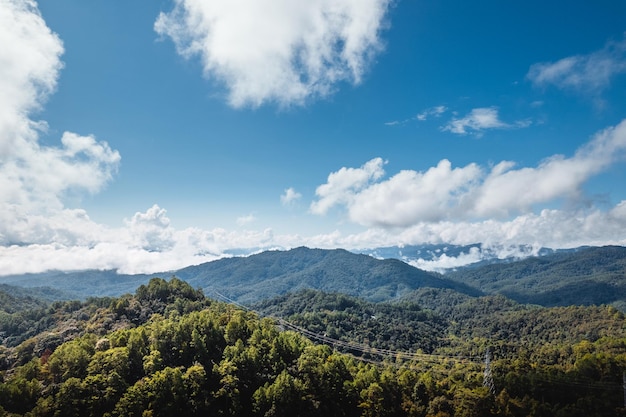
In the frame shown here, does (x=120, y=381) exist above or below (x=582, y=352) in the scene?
above

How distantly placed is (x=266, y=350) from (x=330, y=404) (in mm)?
21202

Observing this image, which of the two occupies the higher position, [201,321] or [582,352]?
[201,321]

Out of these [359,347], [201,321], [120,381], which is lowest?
[359,347]

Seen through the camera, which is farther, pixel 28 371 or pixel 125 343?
pixel 125 343

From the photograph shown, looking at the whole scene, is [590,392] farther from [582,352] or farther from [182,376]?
[182,376]


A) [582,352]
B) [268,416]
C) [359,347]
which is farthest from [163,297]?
[582,352]

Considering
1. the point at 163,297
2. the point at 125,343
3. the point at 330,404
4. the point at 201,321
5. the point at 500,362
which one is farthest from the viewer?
the point at 163,297

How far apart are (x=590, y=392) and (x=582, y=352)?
66.3 m

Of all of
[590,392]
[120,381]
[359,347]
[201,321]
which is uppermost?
[201,321]

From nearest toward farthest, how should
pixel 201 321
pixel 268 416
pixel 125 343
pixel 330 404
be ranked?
1. pixel 268 416
2. pixel 330 404
3. pixel 125 343
4. pixel 201 321

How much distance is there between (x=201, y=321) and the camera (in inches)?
3957

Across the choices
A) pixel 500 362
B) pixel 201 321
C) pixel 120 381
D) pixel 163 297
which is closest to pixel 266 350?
pixel 201 321

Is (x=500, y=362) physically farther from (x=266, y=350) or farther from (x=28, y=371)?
(x=28, y=371)

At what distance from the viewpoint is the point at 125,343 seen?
91.3 meters
